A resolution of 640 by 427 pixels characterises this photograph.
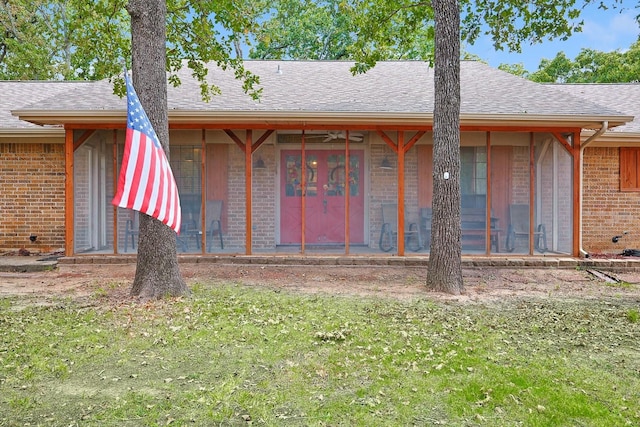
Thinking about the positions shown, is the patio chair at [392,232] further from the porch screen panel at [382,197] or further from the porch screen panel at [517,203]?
the porch screen panel at [517,203]

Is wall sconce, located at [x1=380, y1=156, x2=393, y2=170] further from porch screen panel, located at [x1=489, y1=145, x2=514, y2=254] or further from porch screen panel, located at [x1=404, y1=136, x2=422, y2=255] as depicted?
porch screen panel, located at [x1=489, y1=145, x2=514, y2=254]

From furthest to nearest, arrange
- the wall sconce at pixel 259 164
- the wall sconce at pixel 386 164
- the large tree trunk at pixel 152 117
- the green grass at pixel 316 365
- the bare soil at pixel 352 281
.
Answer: the wall sconce at pixel 259 164 → the wall sconce at pixel 386 164 → the bare soil at pixel 352 281 → the large tree trunk at pixel 152 117 → the green grass at pixel 316 365

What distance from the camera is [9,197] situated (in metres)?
9.91

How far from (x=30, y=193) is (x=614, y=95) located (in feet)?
44.4

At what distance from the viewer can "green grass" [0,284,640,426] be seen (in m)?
2.98

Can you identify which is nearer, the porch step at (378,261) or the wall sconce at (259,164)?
the porch step at (378,261)

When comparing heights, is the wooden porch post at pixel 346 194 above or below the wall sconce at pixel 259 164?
below

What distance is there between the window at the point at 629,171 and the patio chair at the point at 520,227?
2.47 m

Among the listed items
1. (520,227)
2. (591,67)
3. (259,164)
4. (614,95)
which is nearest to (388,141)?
(259,164)

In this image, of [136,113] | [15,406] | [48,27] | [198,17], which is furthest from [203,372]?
[48,27]

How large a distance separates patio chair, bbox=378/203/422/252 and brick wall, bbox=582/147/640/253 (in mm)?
3796

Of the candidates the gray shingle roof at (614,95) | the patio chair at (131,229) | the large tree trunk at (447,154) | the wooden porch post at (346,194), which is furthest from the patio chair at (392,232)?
the gray shingle roof at (614,95)

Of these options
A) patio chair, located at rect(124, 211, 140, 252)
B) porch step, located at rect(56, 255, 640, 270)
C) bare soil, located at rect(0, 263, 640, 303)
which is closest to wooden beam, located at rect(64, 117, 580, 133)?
patio chair, located at rect(124, 211, 140, 252)

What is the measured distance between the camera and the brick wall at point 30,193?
990 centimetres
